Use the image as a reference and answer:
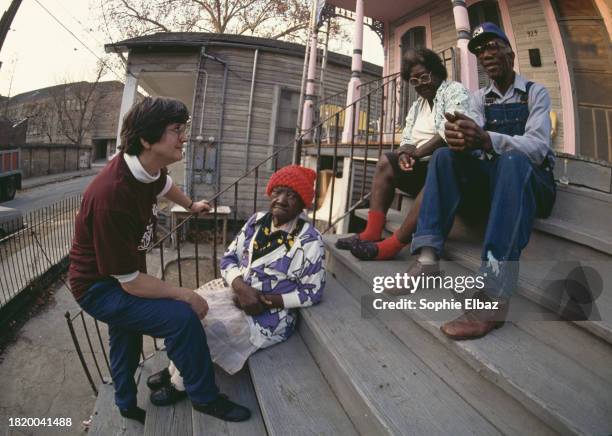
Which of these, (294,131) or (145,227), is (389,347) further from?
(294,131)

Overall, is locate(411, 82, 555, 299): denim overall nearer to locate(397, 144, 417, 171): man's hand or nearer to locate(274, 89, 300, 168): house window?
locate(397, 144, 417, 171): man's hand

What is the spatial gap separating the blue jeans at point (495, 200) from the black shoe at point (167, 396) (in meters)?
1.61

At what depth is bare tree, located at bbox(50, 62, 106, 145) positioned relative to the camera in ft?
118

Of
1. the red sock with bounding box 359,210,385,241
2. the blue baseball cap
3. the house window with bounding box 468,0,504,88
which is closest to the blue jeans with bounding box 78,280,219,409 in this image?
the red sock with bounding box 359,210,385,241

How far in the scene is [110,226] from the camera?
5.18 feet

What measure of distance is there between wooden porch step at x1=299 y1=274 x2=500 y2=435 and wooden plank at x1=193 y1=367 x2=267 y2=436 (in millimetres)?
414

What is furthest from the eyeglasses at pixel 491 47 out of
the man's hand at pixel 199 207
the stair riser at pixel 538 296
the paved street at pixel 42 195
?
the paved street at pixel 42 195

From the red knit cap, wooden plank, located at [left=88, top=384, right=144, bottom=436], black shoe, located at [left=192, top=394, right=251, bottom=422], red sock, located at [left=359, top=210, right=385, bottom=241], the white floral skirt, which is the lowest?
wooden plank, located at [left=88, top=384, right=144, bottom=436]

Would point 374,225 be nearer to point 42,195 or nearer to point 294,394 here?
point 294,394

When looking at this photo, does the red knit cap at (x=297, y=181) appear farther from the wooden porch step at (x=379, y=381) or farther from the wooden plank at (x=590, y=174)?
the wooden plank at (x=590, y=174)

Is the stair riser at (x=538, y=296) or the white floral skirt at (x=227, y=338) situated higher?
the stair riser at (x=538, y=296)

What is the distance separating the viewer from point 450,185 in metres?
2.05

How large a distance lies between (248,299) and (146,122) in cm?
109

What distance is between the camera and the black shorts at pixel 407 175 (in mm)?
2587
